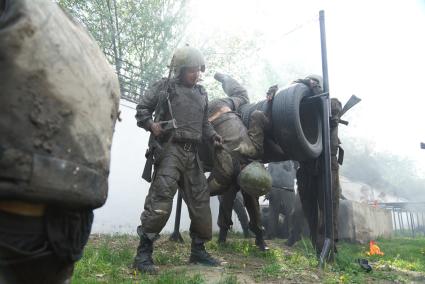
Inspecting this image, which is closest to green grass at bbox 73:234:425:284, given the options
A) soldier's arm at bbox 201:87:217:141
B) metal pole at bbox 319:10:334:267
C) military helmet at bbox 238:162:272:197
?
metal pole at bbox 319:10:334:267

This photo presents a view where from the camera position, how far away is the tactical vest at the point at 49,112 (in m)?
1.11

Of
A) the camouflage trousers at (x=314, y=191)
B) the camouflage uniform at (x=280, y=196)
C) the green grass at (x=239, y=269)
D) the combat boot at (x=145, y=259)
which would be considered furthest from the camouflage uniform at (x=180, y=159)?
the camouflage uniform at (x=280, y=196)

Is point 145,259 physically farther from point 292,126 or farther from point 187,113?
point 292,126

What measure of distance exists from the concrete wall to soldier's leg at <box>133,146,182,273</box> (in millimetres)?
4894

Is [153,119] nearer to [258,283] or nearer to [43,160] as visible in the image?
[258,283]

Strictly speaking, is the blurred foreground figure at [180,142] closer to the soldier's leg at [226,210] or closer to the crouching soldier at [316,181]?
the soldier's leg at [226,210]

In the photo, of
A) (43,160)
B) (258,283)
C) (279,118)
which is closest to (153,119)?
(279,118)

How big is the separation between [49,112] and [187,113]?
3089 millimetres

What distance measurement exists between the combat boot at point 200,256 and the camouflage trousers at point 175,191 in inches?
3.0

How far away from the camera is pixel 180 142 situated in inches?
164

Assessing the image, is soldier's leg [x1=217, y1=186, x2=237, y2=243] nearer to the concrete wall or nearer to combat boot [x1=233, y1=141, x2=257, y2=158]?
combat boot [x1=233, y1=141, x2=257, y2=158]

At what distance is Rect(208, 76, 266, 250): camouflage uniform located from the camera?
4.86 metres

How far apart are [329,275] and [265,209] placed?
5518 mm

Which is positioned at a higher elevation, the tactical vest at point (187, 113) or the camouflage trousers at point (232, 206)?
the tactical vest at point (187, 113)
